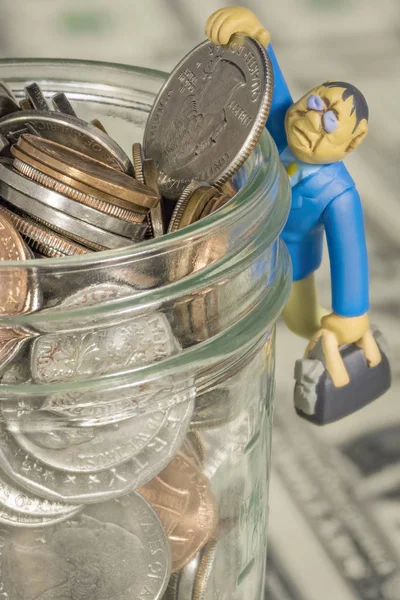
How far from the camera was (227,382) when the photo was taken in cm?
59

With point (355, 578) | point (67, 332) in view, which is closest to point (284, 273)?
point (67, 332)

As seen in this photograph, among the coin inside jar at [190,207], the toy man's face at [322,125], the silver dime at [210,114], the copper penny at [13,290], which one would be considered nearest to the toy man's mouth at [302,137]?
the toy man's face at [322,125]

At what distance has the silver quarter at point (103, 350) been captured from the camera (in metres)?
0.49

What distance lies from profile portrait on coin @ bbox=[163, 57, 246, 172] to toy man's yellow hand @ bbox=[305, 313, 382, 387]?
0.93 feet

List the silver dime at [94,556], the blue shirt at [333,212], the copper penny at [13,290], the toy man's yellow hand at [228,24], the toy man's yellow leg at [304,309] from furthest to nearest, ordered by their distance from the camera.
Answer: the toy man's yellow leg at [304,309] → the blue shirt at [333,212] → the toy man's yellow hand at [228,24] → the silver dime at [94,556] → the copper penny at [13,290]

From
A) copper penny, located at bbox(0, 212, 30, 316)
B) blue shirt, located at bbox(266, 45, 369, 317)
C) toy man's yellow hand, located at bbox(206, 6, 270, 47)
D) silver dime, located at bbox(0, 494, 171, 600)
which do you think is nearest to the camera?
copper penny, located at bbox(0, 212, 30, 316)

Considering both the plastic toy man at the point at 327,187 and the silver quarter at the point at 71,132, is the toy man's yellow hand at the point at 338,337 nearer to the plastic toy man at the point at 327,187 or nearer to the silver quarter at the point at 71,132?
the plastic toy man at the point at 327,187

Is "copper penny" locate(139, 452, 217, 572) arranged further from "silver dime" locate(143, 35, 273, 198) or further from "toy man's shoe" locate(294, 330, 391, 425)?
"toy man's shoe" locate(294, 330, 391, 425)

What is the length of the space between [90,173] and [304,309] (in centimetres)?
47

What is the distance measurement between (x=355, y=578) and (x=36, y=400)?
0.40 metres

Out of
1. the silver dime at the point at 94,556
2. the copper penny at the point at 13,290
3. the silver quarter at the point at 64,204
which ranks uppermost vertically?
the silver quarter at the point at 64,204

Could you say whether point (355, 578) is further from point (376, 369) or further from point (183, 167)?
point (183, 167)

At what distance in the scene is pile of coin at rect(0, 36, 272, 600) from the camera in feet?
1.64

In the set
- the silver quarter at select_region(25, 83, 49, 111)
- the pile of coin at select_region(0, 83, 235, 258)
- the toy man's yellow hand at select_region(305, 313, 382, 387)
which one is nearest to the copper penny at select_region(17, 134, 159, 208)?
the pile of coin at select_region(0, 83, 235, 258)
